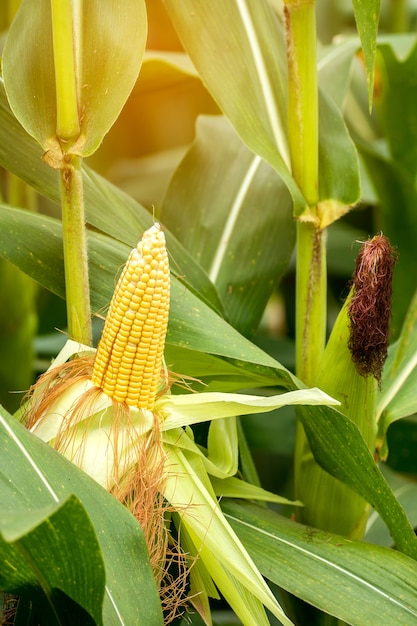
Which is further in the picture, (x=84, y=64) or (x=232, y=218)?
(x=232, y=218)

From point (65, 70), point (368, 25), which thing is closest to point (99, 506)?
point (65, 70)

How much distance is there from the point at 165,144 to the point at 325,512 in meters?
1.49

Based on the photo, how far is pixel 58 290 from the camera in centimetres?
61

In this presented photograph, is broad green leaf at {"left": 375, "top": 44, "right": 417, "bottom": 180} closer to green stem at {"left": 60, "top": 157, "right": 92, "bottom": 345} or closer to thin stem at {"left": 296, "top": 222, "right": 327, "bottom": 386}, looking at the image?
thin stem at {"left": 296, "top": 222, "right": 327, "bottom": 386}

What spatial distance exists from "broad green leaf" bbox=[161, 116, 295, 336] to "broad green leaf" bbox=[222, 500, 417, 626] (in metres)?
0.24

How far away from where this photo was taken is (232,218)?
33.1 inches

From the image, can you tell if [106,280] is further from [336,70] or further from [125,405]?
[336,70]

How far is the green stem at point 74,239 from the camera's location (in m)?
0.55

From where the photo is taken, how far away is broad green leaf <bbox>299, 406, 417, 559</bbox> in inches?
22.6

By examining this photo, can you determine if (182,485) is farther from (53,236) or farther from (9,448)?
(53,236)

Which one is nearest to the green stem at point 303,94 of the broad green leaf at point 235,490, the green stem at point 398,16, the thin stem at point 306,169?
the thin stem at point 306,169

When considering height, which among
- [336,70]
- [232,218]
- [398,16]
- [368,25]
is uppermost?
[398,16]

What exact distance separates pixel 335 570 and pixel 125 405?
0.73ft

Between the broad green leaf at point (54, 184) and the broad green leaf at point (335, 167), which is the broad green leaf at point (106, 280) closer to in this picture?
the broad green leaf at point (54, 184)
